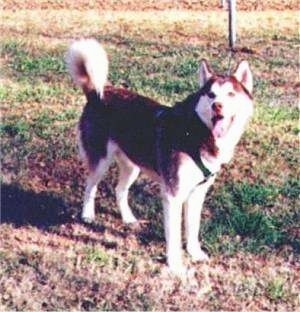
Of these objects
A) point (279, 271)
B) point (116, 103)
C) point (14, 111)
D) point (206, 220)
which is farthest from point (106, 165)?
point (14, 111)

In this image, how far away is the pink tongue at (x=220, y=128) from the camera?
4.74 m

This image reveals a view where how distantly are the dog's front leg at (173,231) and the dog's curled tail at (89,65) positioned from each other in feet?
3.67

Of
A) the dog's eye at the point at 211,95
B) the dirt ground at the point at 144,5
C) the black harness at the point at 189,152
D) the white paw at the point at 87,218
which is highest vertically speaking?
the dirt ground at the point at 144,5

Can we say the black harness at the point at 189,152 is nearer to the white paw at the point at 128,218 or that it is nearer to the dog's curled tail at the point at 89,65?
the dog's curled tail at the point at 89,65

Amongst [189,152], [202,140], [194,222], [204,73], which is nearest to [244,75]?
[204,73]

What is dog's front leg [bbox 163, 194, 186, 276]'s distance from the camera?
16.5 feet

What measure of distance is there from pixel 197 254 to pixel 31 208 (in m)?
1.49

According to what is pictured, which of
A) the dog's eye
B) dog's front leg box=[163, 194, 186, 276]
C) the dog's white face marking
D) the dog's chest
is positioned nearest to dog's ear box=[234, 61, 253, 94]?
the dog's white face marking

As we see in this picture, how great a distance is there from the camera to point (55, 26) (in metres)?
14.8

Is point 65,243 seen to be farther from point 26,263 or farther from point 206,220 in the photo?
Result: point 206,220

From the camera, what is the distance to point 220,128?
4785 millimetres

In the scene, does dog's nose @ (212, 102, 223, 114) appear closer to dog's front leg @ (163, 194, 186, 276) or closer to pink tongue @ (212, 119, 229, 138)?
pink tongue @ (212, 119, 229, 138)

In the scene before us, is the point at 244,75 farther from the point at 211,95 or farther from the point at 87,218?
the point at 87,218

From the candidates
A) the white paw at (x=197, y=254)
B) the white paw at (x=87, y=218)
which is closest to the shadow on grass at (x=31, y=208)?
the white paw at (x=87, y=218)
